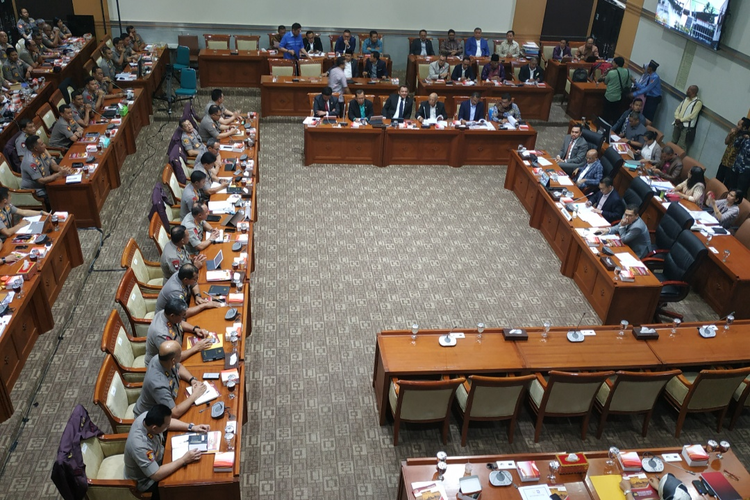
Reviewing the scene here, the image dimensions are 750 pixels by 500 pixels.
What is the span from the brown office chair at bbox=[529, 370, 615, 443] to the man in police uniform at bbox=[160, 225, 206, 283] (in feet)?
12.5

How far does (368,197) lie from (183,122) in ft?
10.3

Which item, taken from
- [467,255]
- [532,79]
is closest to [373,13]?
[532,79]

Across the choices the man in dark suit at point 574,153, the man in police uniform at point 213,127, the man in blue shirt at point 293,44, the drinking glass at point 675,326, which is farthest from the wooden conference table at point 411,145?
the drinking glass at point 675,326

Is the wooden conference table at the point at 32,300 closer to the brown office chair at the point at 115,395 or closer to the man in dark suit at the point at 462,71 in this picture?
the brown office chair at the point at 115,395

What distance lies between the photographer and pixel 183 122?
935cm

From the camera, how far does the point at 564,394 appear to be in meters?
5.62

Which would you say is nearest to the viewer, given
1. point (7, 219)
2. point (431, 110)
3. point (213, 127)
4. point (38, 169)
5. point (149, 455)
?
point (149, 455)

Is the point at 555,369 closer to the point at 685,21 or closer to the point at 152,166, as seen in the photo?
the point at 152,166

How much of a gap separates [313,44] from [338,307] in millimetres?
9055

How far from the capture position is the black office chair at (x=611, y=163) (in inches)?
383

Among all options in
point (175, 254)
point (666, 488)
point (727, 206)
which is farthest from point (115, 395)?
point (727, 206)

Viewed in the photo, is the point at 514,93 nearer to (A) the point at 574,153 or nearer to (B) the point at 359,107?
(A) the point at 574,153

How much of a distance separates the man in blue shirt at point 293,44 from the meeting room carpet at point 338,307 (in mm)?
3084

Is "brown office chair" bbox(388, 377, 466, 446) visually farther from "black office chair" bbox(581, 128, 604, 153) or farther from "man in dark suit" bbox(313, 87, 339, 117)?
"man in dark suit" bbox(313, 87, 339, 117)
